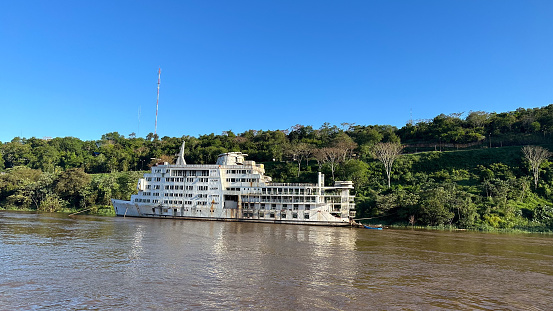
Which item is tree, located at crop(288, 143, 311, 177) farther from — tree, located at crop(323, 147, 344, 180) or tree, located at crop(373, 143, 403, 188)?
tree, located at crop(373, 143, 403, 188)

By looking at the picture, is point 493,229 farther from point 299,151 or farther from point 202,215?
point 202,215

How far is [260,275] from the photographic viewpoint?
65.4 feet

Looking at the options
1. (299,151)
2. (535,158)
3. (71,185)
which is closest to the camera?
(535,158)

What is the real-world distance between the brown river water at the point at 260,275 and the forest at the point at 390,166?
24618mm

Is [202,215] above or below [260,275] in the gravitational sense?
above

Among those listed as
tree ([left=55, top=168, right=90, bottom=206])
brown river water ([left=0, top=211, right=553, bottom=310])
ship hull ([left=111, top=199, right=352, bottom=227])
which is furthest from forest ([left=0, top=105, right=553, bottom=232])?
brown river water ([left=0, top=211, right=553, bottom=310])

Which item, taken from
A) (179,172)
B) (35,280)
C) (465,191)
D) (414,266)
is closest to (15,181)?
(179,172)

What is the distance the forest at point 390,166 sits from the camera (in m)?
56.7

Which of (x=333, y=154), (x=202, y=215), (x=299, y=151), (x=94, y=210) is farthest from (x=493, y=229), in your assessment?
(x=94, y=210)

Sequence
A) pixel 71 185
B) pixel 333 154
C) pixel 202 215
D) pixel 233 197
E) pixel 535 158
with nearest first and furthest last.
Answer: pixel 202 215
pixel 233 197
pixel 535 158
pixel 333 154
pixel 71 185

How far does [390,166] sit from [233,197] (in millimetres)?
35740

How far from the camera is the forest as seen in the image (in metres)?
56.7

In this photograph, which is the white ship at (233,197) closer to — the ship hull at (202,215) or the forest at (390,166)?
the ship hull at (202,215)

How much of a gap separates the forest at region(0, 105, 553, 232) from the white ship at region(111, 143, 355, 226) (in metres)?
6.45
